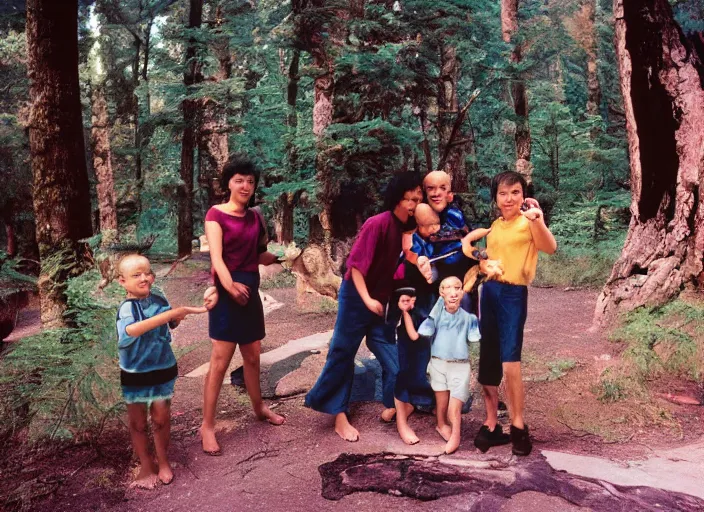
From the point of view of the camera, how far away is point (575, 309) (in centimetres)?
826

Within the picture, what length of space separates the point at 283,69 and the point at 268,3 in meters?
2.23

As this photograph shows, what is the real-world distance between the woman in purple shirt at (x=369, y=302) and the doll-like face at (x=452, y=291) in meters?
0.51

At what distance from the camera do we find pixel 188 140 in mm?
13211

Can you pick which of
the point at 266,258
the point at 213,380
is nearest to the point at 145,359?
the point at 213,380

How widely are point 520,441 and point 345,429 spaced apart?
1333 mm

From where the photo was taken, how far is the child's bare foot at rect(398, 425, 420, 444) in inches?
157

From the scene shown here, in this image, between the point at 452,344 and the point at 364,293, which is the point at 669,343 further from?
the point at 364,293

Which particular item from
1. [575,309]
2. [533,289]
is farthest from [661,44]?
[533,289]

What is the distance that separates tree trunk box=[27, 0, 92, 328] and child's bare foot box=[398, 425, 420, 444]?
334 centimetres

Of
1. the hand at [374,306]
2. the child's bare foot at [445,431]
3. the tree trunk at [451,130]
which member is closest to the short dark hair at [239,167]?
the hand at [374,306]

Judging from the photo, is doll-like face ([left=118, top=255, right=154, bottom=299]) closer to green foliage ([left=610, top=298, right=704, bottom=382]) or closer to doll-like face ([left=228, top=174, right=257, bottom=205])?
doll-like face ([left=228, top=174, right=257, bottom=205])

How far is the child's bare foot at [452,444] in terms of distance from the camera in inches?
149

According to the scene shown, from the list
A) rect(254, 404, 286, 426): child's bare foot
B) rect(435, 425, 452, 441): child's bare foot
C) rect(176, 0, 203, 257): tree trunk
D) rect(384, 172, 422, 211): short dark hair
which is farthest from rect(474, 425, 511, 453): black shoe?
rect(176, 0, 203, 257): tree trunk

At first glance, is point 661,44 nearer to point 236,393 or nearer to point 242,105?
point 236,393
